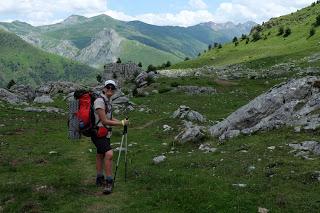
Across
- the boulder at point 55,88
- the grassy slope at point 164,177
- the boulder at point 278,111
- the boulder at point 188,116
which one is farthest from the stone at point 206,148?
the boulder at point 55,88

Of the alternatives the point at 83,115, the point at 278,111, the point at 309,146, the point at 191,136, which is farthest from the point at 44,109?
the point at 309,146

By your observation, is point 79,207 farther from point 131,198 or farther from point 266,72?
point 266,72

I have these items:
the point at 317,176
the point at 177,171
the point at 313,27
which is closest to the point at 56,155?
the point at 177,171

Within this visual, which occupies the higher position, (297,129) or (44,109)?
(297,129)

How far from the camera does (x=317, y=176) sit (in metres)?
19.1

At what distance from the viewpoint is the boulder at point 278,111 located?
28725 mm

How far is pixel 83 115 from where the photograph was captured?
1931 cm

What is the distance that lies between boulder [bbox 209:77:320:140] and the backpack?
12.6 metres

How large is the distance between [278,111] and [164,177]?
11846 millimetres

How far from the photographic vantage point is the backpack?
1925 centimetres

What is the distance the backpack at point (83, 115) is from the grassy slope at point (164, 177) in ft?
9.16

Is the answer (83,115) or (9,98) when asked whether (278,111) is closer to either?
(83,115)

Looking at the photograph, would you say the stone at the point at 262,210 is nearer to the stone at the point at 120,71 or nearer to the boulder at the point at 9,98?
the boulder at the point at 9,98

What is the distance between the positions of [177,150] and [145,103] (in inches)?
1118
